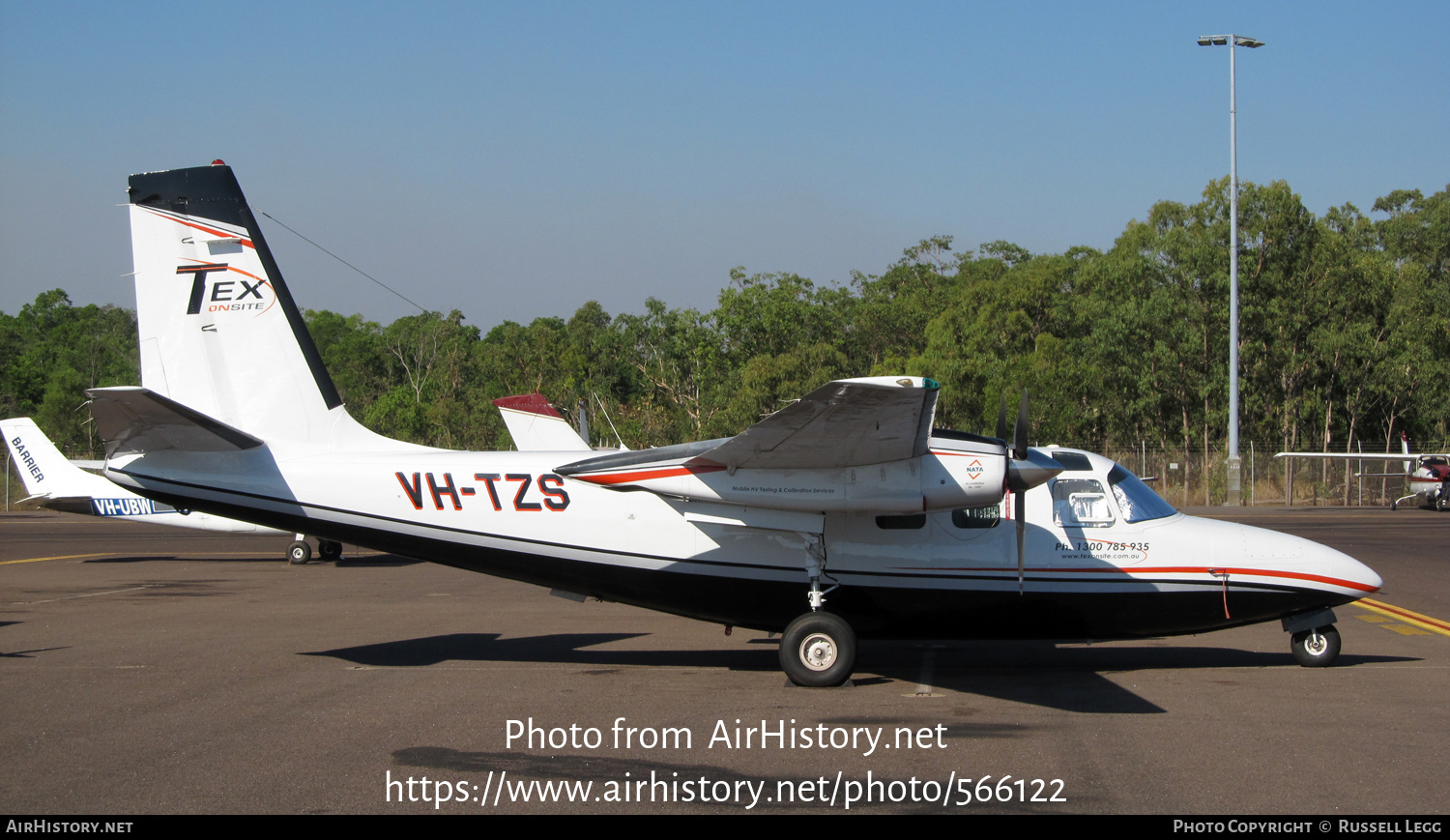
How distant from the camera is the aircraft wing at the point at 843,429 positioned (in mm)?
7812

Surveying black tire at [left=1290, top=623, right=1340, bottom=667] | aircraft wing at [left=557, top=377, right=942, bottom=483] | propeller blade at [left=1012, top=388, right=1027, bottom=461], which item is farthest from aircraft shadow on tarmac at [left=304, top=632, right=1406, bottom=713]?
aircraft wing at [left=557, top=377, right=942, bottom=483]

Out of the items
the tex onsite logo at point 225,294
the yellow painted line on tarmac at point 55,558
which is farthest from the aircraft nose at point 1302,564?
the yellow painted line on tarmac at point 55,558

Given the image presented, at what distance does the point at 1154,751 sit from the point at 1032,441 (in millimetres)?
34459

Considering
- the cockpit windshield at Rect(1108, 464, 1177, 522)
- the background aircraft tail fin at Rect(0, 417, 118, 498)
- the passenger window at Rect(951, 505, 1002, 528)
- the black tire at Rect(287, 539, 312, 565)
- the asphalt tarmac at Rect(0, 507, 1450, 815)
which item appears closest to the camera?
the asphalt tarmac at Rect(0, 507, 1450, 815)

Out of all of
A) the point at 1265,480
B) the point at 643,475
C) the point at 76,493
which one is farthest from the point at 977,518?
the point at 1265,480

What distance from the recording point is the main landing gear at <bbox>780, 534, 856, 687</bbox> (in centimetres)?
970

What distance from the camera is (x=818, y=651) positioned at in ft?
32.0

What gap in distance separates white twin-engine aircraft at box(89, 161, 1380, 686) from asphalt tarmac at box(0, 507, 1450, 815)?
2.28 ft

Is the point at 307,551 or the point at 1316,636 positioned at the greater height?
the point at 1316,636

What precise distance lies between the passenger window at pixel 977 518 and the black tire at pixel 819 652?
1.57m

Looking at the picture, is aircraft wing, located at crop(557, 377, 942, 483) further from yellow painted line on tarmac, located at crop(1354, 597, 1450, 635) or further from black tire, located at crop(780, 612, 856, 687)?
yellow painted line on tarmac, located at crop(1354, 597, 1450, 635)

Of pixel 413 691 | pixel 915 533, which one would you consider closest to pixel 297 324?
pixel 413 691

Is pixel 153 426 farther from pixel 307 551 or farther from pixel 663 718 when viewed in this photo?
pixel 307 551

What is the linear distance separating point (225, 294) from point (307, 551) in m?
12.4
